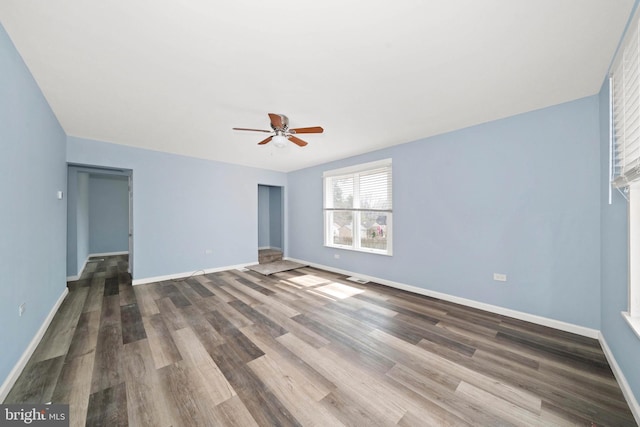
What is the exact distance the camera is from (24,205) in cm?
207

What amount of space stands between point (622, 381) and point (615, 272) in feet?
2.78

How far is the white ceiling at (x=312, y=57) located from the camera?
4.81 ft

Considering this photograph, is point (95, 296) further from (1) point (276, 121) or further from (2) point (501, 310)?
(2) point (501, 310)

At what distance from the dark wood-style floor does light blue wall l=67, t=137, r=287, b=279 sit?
1.44 metres

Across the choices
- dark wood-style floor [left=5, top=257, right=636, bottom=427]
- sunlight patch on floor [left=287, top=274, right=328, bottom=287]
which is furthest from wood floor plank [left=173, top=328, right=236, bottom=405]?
sunlight patch on floor [left=287, top=274, right=328, bottom=287]

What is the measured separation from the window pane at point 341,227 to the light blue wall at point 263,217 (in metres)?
3.31

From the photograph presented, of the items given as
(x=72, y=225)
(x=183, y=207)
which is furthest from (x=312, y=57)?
(x=72, y=225)

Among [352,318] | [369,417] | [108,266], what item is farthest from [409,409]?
[108,266]

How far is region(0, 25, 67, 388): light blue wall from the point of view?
5.57ft

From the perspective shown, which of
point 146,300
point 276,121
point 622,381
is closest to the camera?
point 622,381

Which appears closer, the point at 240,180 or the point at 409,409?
the point at 409,409

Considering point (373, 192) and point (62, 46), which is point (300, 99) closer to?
point (62, 46)

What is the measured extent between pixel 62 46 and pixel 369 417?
3.50 meters

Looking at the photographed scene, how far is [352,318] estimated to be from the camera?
9.73ft
